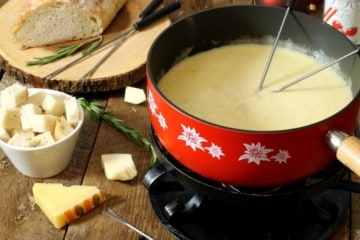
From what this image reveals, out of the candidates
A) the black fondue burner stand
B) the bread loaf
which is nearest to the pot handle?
the black fondue burner stand

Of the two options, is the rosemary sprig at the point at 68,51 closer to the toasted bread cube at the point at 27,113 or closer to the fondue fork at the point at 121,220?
the toasted bread cube at the point at 27,113

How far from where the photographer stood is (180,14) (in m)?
1.61

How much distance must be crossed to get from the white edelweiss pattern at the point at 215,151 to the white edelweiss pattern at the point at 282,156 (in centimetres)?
8

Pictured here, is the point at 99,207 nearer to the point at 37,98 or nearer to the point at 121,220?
the point at 121,220

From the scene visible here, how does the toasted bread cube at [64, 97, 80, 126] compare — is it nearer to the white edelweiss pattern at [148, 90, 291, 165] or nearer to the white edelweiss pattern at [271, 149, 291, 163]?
the white edelweiss pattern at [148, 90, 291, 165]

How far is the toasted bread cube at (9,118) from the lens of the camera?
1.09 meters

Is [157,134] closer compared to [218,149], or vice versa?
[218,149]

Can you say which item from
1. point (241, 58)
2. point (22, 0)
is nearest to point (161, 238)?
point (241, 58)

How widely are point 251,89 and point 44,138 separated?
0.39m

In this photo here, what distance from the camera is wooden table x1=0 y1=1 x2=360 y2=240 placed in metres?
1.00

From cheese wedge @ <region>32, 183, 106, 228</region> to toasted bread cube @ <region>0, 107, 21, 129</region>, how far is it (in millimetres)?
124

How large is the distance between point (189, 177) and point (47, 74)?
57cm

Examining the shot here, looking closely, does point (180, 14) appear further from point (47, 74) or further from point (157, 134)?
point (157, 134)

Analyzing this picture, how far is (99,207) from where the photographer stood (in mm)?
1049
